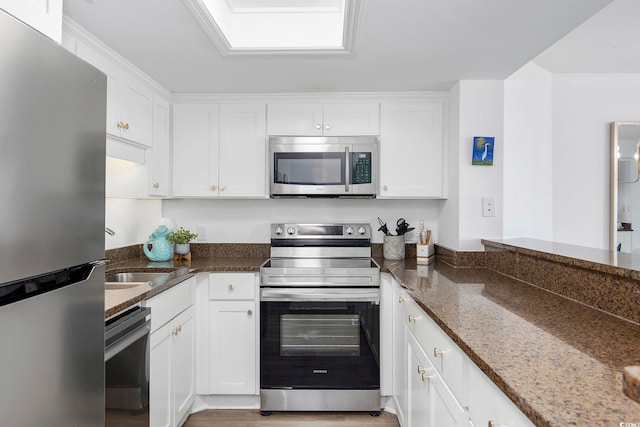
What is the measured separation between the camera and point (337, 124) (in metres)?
2.71

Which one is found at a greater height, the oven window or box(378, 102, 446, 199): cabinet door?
box(378, 102, 446, 199): cabinet door

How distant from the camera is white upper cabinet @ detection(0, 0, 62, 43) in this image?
0.85 m

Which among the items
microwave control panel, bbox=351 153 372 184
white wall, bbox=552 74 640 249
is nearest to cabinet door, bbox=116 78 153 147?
microwave control panel, bbox=351 153 372 184

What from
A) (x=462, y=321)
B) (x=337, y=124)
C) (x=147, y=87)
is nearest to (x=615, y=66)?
(x=337, y=124)

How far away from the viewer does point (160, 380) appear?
1871mm

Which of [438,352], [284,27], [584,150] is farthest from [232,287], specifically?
[584,150]

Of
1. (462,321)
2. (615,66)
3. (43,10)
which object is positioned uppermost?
(615,66)

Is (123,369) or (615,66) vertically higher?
(615,66)

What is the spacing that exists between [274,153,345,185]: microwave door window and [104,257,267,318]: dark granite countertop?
2.14 feet

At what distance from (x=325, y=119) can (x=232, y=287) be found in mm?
1327

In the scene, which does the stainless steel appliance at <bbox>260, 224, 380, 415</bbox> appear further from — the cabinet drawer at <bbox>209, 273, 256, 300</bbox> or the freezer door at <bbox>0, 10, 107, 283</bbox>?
the freezer door at <bbox>0, 10, 107, 283</bbox>

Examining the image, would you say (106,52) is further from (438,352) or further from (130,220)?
(438,352)

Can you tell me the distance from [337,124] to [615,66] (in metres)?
2.00

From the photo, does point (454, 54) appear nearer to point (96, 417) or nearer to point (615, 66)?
point (615, 66)
